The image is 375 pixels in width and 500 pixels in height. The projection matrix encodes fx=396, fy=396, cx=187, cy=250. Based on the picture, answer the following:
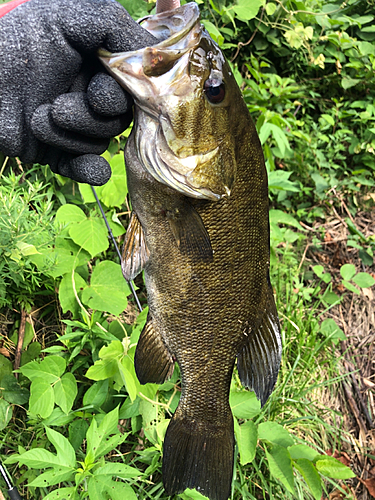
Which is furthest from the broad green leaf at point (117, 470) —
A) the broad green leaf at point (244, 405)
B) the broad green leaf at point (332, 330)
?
the broad green leaf at point (332, 330)

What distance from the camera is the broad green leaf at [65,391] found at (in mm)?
1513

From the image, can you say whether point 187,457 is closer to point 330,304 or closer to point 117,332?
point 117,332

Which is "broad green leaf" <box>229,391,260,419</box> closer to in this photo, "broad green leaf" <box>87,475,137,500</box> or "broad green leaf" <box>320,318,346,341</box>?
"broad green leaf" <box>87,475,137,500</box>

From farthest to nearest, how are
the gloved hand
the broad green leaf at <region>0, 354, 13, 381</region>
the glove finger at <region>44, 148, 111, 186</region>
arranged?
the broad green leaf at <region>0, 354, 13, 381</region>
the glove finger at <region>44, 148, 111, 186</region>
the gloved hand

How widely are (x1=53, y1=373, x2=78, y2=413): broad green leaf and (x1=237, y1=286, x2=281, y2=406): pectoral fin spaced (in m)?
0.72

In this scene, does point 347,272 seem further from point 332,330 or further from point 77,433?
point 77,433

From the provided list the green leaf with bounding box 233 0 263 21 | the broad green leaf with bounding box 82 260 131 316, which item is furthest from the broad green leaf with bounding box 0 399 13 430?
the green leaf with bounding box 233 0 263 21

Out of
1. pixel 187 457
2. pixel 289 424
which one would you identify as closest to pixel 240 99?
pixel 187 457

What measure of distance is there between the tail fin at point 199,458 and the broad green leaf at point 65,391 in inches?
18.6

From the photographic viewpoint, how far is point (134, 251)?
1052mm

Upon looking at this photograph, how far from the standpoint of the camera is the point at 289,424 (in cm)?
209

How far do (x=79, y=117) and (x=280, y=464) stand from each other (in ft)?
5.16

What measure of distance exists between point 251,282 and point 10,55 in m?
0.79

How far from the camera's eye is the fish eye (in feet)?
2.94
